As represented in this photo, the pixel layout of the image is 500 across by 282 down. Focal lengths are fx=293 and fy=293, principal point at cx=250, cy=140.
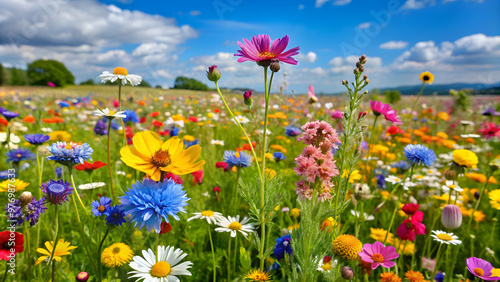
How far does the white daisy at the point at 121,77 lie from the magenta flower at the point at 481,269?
173 cm

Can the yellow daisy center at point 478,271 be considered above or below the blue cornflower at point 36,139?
below

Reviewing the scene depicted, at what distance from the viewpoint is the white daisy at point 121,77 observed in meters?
1.47

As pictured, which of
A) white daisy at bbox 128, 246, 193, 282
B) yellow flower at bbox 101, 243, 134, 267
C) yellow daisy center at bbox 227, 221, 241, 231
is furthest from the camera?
yellow daisy center at bbox 227, 221, 241, 231

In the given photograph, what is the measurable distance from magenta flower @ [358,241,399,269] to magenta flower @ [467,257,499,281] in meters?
0.34

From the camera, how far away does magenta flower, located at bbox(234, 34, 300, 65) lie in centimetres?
102

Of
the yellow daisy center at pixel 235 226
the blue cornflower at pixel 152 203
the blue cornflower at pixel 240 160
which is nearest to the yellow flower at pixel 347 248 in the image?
the yellow daisy center at pixel 235 226

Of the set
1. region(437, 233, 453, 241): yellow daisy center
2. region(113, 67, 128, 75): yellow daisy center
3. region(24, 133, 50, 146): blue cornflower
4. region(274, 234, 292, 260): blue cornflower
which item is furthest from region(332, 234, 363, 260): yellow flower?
region(24, 133, 50, 146): blue cornflower

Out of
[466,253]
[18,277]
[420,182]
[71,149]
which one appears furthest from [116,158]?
[466,253]

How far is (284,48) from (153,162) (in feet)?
2.01

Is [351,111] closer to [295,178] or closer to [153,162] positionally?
[153,162]

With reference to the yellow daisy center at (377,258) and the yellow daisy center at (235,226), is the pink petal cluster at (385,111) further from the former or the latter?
the yellow daisy center at (235,226)

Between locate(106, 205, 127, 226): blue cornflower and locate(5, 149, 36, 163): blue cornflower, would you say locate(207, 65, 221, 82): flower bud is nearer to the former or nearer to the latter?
locate(106, 205, 127, 226): blue cornflower

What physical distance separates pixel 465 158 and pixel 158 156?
5.68ft

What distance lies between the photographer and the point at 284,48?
1070 millimetres
